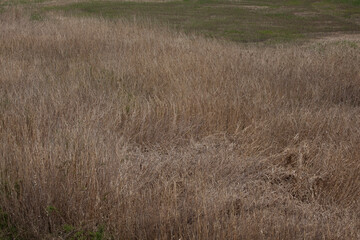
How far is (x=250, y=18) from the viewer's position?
63.9ft

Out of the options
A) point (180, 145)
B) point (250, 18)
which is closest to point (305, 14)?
point (250, 18)

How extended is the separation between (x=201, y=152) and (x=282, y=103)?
99.1 inches

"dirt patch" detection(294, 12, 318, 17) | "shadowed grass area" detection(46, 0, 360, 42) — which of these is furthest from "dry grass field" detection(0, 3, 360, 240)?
"dirt patch" detection(294, 12, 318, 17)

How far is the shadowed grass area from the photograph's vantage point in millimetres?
15063

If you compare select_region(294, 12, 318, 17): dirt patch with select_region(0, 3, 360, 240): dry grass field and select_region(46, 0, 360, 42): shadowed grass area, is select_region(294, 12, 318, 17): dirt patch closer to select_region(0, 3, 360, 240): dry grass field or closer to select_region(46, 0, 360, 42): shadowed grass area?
select_region(46, 0, 360, 42): shadowed grass area

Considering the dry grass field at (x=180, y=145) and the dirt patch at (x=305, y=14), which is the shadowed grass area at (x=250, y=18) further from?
the dry grass field at (x=180, y=145)

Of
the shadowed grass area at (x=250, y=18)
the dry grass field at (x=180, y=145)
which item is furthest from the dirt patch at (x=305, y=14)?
the dry grass field at (x=180, y=145)

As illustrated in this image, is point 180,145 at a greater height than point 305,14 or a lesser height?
lesser

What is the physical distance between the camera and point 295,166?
4.68m

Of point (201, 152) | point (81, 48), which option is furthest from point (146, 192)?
point (81, 48)

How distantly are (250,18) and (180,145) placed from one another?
1549cm

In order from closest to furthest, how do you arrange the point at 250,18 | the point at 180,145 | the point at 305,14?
the point at 180,145
the point at 250,18
the point at 305,14

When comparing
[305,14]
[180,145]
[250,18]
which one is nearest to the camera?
[180,145]

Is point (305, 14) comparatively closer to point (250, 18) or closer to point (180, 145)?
point (250, 18)
